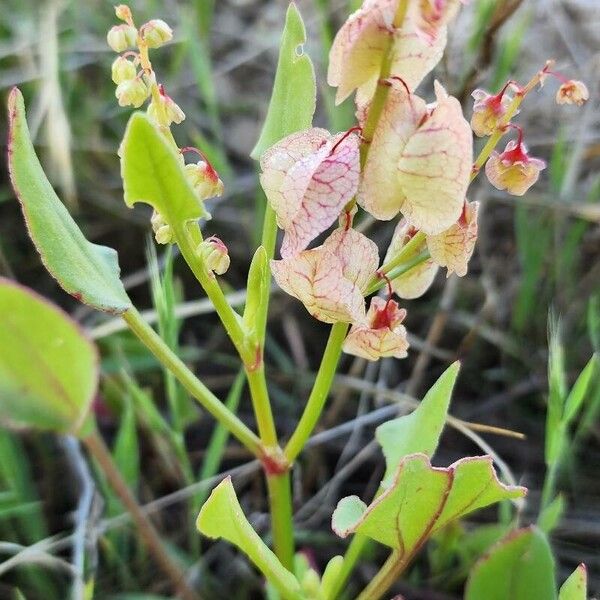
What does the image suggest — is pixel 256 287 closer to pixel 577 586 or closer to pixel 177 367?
pixel 177 367

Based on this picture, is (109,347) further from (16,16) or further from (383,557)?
(16,16)

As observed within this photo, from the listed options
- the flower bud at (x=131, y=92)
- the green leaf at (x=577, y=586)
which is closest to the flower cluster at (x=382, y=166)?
the flower bud at (x=131, y=92)

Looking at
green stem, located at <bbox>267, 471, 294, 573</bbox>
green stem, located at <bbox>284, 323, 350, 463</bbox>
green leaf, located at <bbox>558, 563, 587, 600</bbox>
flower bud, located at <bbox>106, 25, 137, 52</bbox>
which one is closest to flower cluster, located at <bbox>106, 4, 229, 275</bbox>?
flower bud, located at <bbox>106, 25, 137, 52</bbox>

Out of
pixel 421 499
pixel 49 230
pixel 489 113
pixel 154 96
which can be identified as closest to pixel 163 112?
pixel 154 96

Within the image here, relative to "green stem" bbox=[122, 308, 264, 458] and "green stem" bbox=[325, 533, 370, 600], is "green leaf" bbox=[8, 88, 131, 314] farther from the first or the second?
"green stem" bbox=[325, 533, 370, 600]

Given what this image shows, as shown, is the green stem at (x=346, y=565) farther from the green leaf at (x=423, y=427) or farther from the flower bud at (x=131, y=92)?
the flower bud at (x=131, y=92)

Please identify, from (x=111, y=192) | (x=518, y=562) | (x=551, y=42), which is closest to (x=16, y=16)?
(x=111, y=192)
